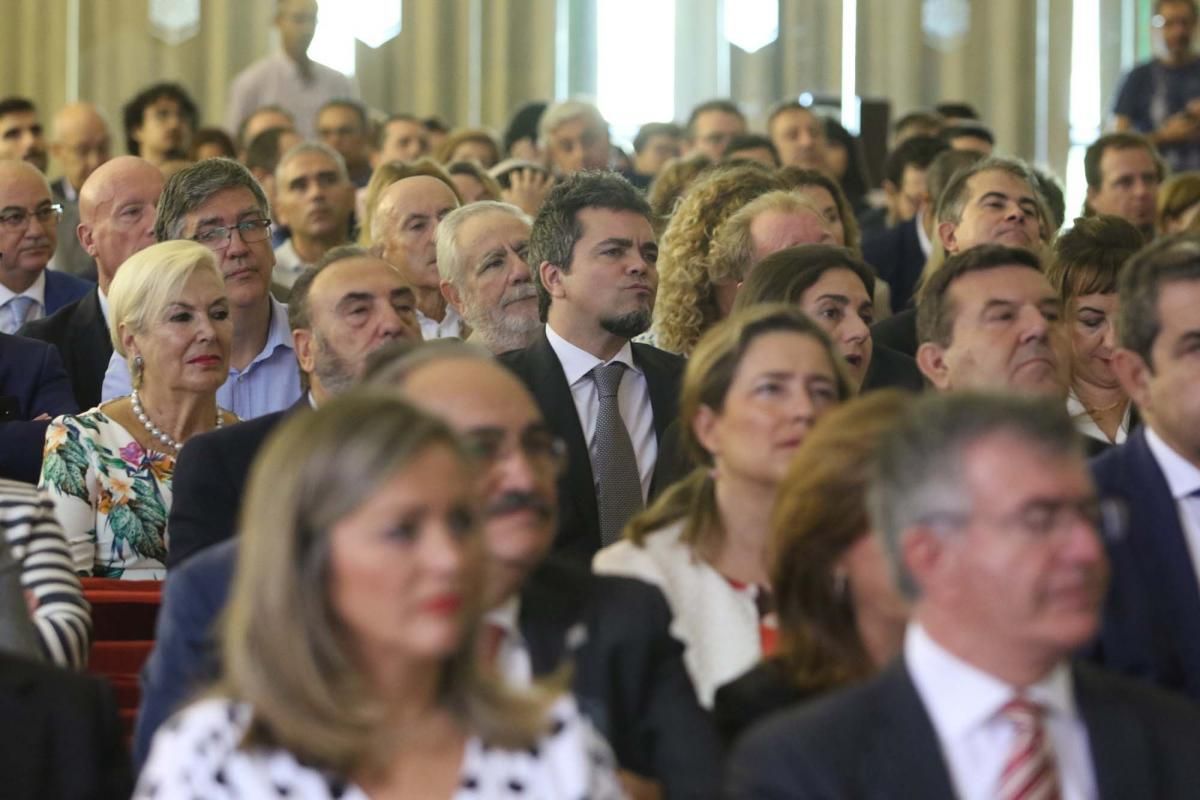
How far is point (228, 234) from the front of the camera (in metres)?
5.50

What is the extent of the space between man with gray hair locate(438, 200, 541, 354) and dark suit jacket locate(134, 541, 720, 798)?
2783 mm

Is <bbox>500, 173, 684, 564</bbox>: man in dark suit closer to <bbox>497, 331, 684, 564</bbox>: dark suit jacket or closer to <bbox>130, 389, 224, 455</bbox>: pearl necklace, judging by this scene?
<bbox>497, 331, 684, 564</bbox>: dark suit jacket

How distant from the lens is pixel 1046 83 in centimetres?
1229

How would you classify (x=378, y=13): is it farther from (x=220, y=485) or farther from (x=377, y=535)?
(x=377, y=535)

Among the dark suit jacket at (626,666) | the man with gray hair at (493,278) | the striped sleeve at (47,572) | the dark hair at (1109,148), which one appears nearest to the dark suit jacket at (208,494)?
the striped sleeve at (47,572)

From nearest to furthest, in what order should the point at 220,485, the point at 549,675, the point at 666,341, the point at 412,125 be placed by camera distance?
1. the point at 549,675
2. the point at 220,485
3. the point at 666,341
4. the point at 412,125

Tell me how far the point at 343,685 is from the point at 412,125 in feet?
24.3

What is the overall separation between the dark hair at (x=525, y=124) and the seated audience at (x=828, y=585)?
753 centimetres

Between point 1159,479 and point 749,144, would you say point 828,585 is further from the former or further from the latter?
point 749,144

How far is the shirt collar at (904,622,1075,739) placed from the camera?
223cm

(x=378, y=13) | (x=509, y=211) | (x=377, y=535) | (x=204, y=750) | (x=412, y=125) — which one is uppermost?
(x=378, y=13)

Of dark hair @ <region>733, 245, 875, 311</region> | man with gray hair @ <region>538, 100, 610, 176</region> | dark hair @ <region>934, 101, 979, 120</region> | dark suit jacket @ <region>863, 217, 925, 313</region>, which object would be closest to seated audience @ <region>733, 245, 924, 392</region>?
Answer: dark hair @ <region>733, 245, 875, 311</region>

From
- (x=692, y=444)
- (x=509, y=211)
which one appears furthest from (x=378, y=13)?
(x=692, y=444)

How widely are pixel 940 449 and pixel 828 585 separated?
18.0 inches
